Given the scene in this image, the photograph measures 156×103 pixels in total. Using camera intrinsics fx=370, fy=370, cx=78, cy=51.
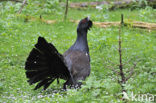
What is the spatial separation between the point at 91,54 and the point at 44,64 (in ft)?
13.8

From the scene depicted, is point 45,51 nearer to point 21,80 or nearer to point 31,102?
point 31,102

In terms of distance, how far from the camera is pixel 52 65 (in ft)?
24.4

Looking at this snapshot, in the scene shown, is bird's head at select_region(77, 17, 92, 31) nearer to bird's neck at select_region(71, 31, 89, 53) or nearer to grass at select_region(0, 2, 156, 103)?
bird's neck at select_region(71, 31, 89, 53)

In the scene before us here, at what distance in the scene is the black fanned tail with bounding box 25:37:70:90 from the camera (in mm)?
7203

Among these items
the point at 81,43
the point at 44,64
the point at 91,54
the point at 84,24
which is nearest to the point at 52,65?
the point at 44,64

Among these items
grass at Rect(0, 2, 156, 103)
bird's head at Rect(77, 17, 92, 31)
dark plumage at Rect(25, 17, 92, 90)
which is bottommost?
grass at Rect(0, 2, 156, 103)

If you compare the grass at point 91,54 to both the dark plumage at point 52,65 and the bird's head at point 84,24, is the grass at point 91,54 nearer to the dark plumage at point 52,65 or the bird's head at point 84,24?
the dark plumage at point 52,65

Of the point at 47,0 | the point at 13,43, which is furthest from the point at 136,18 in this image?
the point at 13,43

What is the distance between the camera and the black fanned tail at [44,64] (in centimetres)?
720

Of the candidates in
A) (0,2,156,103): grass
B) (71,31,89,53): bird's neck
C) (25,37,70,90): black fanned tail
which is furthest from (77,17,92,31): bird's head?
(25,37,70,90): black fanned tail

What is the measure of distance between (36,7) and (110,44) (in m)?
5.83

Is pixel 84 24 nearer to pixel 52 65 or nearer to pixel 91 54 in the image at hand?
pixel 52 65

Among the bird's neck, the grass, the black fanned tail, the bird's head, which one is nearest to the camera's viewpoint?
the grass

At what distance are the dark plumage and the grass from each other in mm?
318
